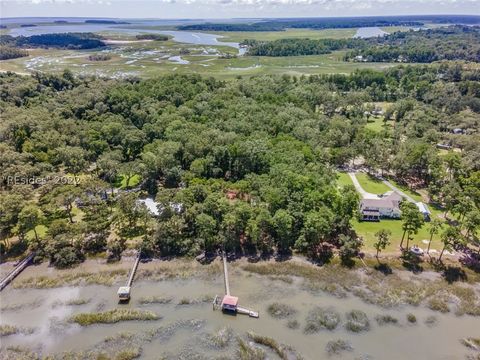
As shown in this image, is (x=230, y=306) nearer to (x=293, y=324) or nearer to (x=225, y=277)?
(x=225, y=277)

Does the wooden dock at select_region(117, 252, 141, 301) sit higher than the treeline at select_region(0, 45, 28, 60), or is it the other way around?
the treeline at select_region(0, 45, 28, 60)

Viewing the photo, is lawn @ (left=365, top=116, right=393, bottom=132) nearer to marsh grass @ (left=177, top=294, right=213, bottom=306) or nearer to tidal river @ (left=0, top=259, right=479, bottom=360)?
tidal river @ (left=0, top=259, right=479, bottom=360)

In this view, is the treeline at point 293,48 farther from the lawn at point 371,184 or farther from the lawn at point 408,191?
the lawn at point 408,191

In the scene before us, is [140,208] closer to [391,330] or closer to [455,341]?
[391,330]

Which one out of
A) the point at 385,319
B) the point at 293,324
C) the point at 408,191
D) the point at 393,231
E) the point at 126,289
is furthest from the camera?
the point at 408,191

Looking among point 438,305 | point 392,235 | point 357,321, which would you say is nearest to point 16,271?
point 357,321

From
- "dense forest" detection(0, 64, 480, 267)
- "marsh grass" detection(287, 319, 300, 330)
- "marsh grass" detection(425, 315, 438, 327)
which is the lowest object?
"marsh grass" detection(425, 315, 438, 327)

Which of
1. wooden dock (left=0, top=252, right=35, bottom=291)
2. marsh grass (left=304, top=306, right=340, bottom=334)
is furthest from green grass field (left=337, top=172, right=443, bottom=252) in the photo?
wooden dock (left=0, top=252, right=35, bottom=291)
